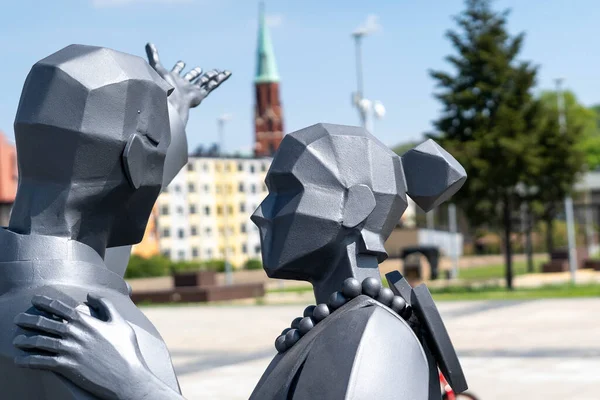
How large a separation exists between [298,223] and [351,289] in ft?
0.85

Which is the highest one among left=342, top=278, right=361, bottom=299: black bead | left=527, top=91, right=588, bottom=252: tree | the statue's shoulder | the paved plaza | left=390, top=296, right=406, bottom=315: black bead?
left=527, top=91, right=588, bottom=252: tree

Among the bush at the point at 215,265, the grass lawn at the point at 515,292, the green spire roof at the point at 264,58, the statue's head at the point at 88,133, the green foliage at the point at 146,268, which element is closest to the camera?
the statue's head at the point at 88,133

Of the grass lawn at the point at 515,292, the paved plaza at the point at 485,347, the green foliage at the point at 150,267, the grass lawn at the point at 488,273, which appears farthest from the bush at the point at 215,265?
the paved plaza at the point at 485,347

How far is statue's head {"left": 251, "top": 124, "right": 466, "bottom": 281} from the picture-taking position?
273 centimetres

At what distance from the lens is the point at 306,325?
2645 millimetres

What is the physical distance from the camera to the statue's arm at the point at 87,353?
2.31m

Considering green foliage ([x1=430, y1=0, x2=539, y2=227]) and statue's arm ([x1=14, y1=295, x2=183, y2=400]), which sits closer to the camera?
statue's arm ([x1=14, y1=295, x2=183, y2=400])

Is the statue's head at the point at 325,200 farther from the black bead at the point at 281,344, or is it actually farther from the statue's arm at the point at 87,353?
the statue's arm at the point at 87,353

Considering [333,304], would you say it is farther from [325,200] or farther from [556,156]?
[556,156]

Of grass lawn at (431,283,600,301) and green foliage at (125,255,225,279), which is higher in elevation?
green foliage at (125,255,225,279)

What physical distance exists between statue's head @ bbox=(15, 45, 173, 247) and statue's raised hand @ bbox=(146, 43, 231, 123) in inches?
42.8

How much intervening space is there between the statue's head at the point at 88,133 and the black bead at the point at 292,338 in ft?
1.96

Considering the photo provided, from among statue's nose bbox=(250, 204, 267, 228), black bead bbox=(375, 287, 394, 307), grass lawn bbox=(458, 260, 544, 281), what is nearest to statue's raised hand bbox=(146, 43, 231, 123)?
statue's nose bbox=(250, 204, 267, 228)

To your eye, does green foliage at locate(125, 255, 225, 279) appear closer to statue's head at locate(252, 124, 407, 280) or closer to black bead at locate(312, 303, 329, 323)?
statue's head at locate(252, 124, 407, 280)
